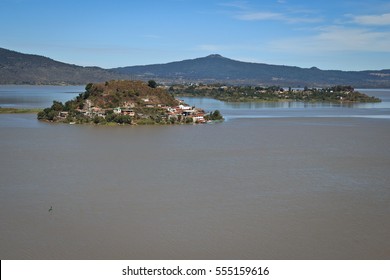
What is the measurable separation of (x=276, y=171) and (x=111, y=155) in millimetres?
2458

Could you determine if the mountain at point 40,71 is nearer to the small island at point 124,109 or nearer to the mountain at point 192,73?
the mountain at point 192,73

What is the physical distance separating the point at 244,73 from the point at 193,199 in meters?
76.9

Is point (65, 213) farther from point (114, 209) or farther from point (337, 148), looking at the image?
point (337, 148)

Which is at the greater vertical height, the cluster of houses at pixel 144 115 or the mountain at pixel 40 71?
the mountain at pixel 40 71

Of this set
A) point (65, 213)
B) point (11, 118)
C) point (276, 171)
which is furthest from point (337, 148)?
point (11, 118)

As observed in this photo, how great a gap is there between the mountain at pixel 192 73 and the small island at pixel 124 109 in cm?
3913

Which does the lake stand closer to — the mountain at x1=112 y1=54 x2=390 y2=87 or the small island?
the small island

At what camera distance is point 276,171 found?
6.23 meters

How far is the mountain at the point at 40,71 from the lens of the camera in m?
52.1

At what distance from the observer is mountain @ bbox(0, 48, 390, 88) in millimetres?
54156

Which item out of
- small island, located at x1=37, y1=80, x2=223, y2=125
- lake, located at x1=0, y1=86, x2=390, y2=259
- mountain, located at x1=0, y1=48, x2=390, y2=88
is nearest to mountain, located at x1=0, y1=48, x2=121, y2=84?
mountain, located at x1=0, y1=48, x2=390, y2=88

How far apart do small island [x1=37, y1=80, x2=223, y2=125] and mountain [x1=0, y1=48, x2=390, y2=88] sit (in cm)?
3913

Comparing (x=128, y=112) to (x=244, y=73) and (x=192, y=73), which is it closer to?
(x=244, y=73)

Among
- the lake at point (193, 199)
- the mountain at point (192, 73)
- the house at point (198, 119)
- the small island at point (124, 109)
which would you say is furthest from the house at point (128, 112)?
the mountain at point (192, 73)
